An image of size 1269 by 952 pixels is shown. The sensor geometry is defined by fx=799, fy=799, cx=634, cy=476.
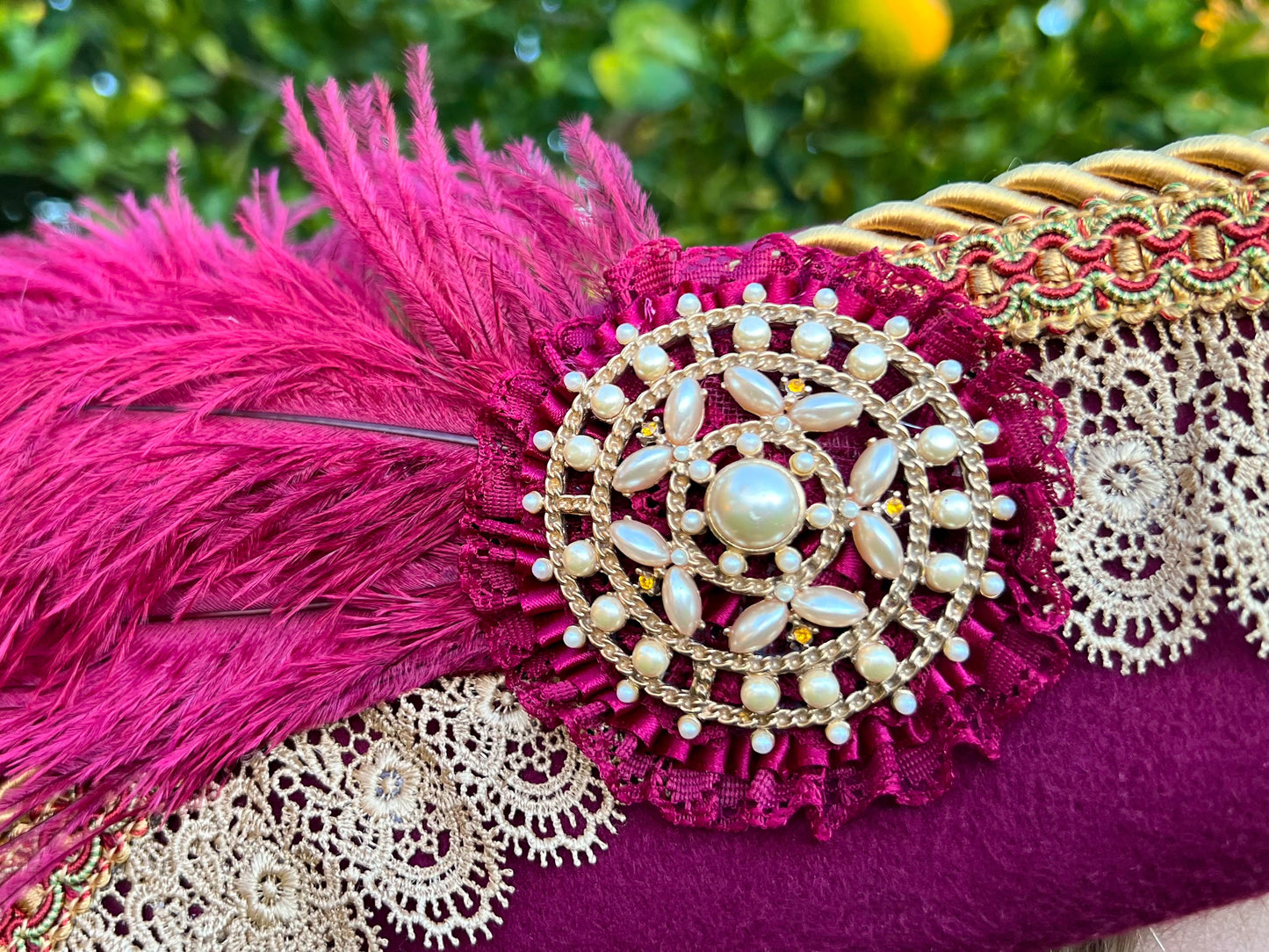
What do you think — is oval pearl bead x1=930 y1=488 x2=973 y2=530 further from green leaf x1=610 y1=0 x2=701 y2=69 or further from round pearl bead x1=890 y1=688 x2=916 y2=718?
green leaf x1=610 y1=0 x2=701 y2=69

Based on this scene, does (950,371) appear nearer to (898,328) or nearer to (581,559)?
(898,328)

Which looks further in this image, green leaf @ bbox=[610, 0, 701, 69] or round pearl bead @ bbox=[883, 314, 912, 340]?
green leaf @ bbox=[610, 0, 701, 69]

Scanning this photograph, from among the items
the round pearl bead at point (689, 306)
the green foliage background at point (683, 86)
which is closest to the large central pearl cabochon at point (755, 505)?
the round pearl bead at point (689, 306)

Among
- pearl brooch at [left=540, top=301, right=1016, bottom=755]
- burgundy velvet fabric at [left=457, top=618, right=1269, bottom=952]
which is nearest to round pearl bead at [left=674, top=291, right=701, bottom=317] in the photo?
pearl brooch at [left=540, top=301, right=1016, bottom=755]

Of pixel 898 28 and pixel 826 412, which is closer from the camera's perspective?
pixel 826 412

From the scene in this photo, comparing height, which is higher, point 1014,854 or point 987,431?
point 987,431

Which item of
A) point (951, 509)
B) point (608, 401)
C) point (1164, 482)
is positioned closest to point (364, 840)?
point (608, 401)

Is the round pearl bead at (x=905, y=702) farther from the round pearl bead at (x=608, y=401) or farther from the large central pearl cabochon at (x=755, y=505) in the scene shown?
the round pearl bead at (x=608, y=401)
